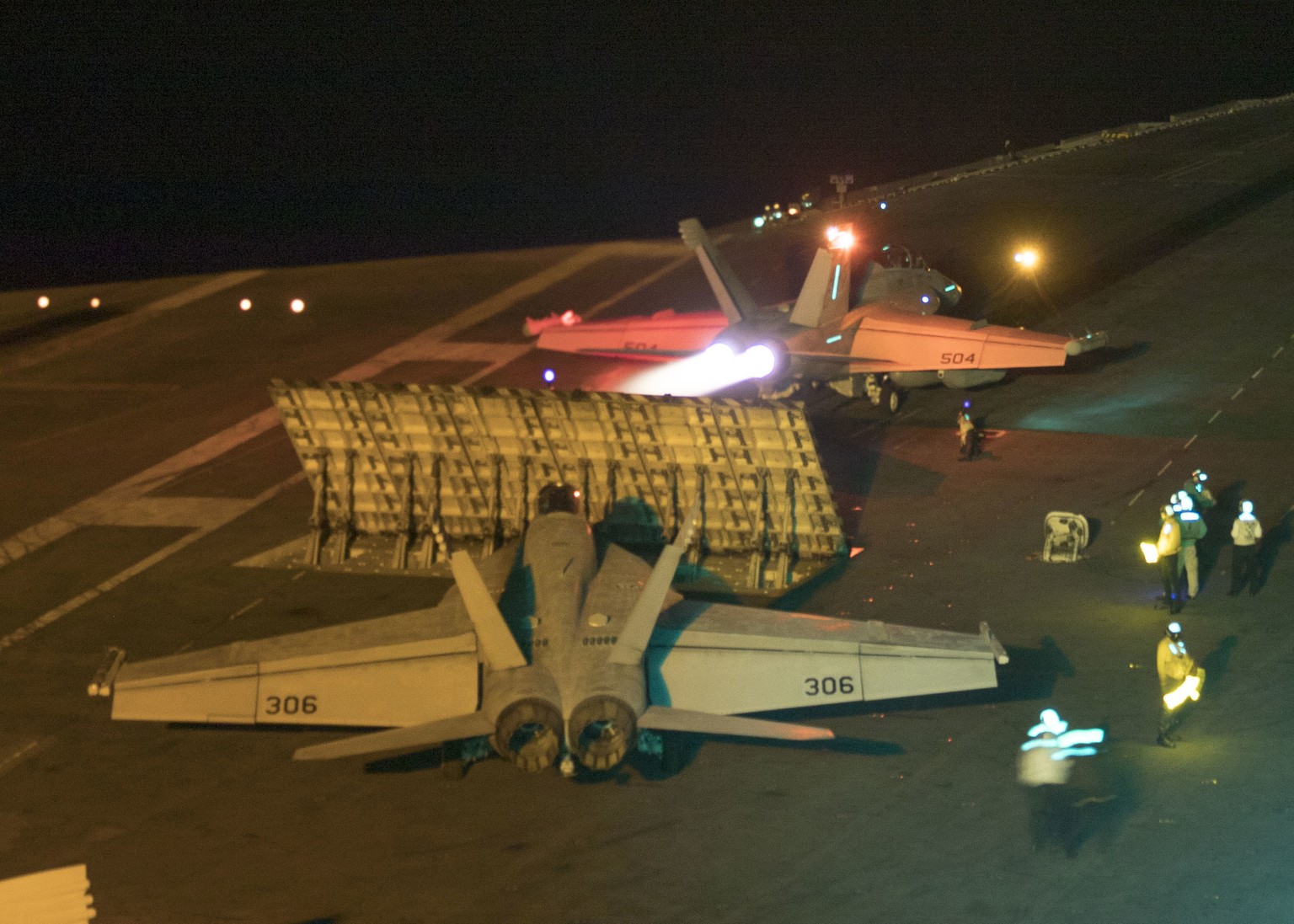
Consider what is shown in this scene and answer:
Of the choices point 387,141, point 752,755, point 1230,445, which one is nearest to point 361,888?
point 752,755

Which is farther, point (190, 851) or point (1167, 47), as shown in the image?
point (1167, 47)

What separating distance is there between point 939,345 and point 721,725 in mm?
18336

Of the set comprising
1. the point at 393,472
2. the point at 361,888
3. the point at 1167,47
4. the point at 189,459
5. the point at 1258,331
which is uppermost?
the point at 1167,47

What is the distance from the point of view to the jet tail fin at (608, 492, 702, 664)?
58.8 ft

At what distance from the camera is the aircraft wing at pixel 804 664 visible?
18.4 metres

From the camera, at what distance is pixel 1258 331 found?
127 feet

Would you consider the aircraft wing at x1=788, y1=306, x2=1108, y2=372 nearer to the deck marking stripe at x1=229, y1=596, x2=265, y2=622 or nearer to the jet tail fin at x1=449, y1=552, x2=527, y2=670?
the deck marking stripe at x1=229, y1=596, x2=265, y2=622

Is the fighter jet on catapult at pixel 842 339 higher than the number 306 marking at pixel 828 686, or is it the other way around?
the fighter jet on catapult at pixel 842 339

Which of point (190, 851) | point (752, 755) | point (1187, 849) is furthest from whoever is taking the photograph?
point (752, 755)

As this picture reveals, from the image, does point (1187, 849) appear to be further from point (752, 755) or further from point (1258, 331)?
point (1258, 331)

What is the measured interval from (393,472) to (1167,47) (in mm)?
106956

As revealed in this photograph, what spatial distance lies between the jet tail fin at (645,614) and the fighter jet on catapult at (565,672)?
2cm

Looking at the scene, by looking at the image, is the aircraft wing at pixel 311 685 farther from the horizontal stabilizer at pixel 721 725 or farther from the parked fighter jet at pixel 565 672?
the horizontal stabilizer at pixel 721 725

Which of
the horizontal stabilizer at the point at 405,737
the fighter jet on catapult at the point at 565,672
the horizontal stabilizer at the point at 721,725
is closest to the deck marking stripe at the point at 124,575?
the fighter jet on catapult at the point at 565,672
